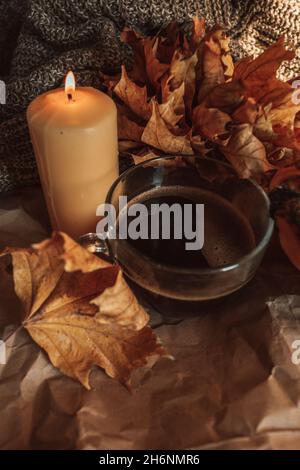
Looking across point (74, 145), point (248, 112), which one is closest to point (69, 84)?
point (74, 145)

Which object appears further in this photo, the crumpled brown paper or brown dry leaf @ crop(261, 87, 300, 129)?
brown dry leaf @ crop(261, 87, 300, 129)

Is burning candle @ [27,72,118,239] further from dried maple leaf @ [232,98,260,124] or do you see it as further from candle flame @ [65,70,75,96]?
dried maple leaf @ [232,98,260,124]

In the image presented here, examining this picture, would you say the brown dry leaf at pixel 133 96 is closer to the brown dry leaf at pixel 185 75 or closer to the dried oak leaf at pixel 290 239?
the brown dry leaf at pixel 185 75

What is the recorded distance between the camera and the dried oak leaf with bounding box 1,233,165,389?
388 mm

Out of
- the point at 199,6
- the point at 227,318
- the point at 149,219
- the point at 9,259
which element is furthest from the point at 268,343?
the point at 199,6

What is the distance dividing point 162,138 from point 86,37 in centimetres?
16

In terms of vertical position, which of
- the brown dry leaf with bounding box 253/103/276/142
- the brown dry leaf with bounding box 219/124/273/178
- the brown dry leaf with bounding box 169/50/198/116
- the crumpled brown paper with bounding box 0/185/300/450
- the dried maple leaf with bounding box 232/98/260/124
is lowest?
the crumpled brown paper with bounding box 0/185/300/450

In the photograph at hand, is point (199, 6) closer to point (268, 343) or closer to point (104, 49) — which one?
point (104, 49)

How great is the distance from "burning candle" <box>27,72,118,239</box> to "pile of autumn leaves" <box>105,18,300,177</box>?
44 millimetres

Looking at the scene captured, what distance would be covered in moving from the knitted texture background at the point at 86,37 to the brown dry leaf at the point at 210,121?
116 mm

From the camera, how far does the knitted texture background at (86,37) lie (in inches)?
19.9

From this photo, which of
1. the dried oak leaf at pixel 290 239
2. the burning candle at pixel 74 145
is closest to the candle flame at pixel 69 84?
the burning candle at pixel 74 145

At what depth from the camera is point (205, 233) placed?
0.45m

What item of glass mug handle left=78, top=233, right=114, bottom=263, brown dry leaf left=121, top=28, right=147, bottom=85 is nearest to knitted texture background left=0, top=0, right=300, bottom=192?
brown dry leaf left=121, top=28, right=147, bottom=85
